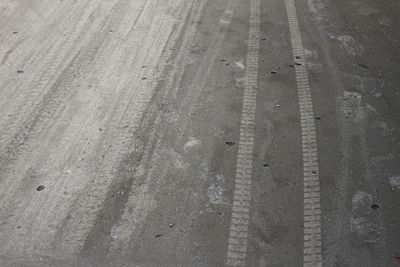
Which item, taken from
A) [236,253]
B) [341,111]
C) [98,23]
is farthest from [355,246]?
[98,23]

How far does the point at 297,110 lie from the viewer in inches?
191

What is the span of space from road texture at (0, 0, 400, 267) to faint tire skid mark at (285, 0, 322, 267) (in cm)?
1

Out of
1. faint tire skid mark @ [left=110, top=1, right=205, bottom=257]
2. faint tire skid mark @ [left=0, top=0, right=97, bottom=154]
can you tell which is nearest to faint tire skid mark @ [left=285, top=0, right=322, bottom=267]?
faint tire skid mark @ [left=110, top=1, right=205, bottom=257]

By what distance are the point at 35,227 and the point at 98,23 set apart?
3.78 metres

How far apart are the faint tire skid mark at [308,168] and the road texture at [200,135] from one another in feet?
0.05

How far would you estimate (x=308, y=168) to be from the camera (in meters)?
4.21

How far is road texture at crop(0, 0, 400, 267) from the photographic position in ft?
11.9

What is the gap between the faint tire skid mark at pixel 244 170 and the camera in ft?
11.7

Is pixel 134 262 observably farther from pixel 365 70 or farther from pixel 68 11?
pixel 68 11

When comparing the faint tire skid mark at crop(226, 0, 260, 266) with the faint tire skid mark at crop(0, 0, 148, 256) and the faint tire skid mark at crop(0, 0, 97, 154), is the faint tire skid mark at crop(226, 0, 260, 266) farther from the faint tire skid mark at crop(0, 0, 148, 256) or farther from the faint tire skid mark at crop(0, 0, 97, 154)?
the faint tire skid mark at crop(0, 0, 97, 154)

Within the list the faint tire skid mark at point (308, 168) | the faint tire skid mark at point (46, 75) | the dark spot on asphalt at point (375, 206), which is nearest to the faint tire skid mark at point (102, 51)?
the faint tire skid mark at point (46, 75)

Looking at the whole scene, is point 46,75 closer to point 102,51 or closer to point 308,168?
point 102,51

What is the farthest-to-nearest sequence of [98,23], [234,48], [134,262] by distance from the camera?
[98,23] → [234,48] → [134,262]

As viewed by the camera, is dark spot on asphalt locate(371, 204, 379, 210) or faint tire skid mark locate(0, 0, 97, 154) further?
faint tire skid mark locate(0, 0, 97, 154)
